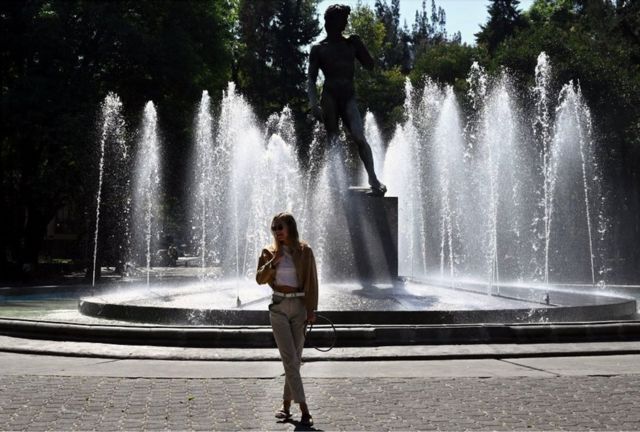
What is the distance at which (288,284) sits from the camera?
7.13m

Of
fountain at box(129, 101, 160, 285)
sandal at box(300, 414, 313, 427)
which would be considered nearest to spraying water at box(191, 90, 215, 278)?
fountain at box(129, 101, 160, 285)

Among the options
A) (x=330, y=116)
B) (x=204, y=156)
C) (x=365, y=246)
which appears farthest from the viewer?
(x=204, y=156)

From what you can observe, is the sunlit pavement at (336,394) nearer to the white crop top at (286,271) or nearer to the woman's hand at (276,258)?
the white crop top at (286,271)

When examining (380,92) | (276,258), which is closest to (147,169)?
(380,92)

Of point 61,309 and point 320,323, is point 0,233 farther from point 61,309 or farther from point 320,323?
point 320,323

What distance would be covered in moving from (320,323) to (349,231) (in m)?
4.65

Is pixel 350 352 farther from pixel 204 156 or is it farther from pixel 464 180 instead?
pixel 464 180

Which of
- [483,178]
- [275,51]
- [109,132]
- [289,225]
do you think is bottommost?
[289,225]

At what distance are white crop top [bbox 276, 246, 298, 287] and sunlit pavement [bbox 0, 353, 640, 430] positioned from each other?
1.09 m

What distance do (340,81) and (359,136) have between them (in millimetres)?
1095

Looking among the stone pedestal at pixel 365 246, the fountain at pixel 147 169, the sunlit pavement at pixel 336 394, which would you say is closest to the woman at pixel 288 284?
the sunlit pavement at pixel 336 394

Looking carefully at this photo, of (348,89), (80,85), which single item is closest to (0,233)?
(80,85)

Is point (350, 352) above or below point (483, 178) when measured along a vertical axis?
below

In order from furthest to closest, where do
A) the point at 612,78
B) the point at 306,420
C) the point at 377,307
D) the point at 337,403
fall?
the point at 612,78, the point at 377,307, the point at 337,403, the point at 306,420
